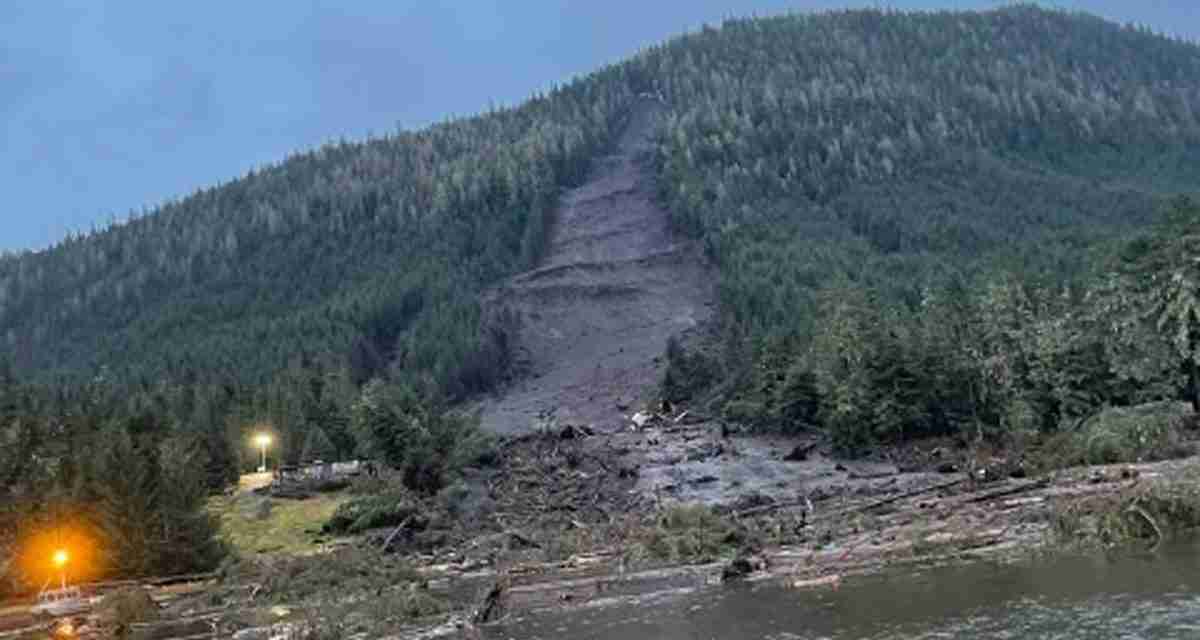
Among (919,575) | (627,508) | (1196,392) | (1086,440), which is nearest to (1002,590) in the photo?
(919,575)

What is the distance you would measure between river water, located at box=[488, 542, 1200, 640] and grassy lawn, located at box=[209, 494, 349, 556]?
42069mm

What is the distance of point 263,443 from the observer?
130 meters

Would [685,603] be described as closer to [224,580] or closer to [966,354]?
[224,580]

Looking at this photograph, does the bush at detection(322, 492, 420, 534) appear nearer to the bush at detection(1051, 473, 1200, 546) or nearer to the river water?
the river water

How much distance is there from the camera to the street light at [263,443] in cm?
12875

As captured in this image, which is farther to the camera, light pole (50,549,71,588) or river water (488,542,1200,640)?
light pole (50,549,71,588)

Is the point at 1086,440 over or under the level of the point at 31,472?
under

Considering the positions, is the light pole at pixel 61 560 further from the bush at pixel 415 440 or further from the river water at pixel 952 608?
the river water at pixel 952 608

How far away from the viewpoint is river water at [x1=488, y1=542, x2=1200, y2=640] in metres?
28.6

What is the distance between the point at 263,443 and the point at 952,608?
10607 centimetres

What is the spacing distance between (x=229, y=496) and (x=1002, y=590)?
82.6 meters

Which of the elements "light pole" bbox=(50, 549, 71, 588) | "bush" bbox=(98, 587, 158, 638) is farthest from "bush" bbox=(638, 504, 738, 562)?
"light pole" bbox=(50, 549, 71, 588)

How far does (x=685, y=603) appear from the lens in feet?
137

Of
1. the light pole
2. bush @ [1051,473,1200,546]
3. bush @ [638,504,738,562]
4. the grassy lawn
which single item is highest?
bush @ [1051,473,1200,546]
